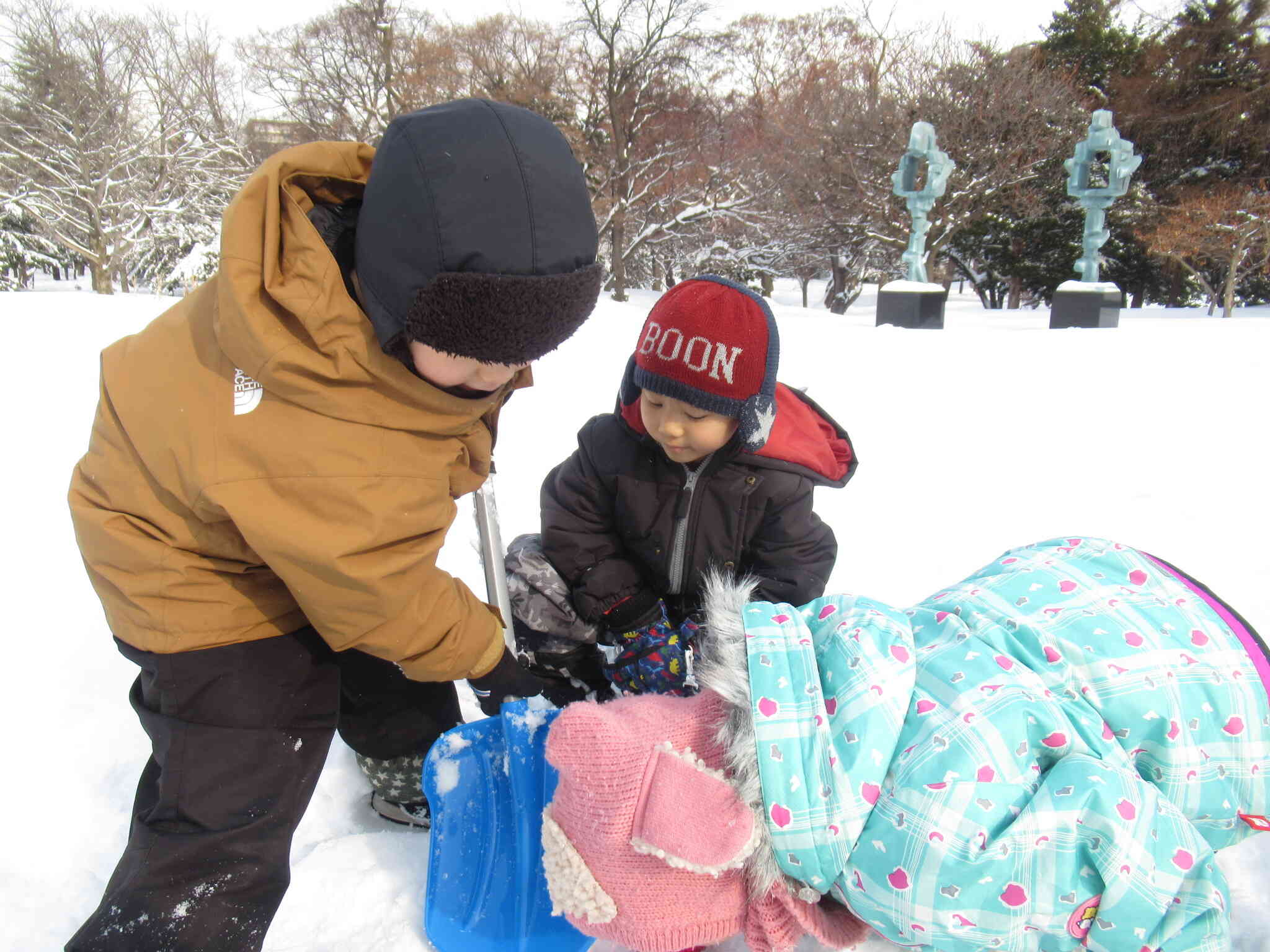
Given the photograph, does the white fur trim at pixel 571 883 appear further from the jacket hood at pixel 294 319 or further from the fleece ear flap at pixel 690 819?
the jacket hood at pixel 294 319

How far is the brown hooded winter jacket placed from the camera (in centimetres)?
103

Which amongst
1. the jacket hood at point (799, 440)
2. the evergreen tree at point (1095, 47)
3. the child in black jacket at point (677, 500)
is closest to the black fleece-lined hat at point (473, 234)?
the child in black jacket at point (677, 500)

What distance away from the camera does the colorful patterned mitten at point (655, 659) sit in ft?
5.60

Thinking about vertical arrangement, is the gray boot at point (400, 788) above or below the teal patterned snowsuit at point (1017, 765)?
below

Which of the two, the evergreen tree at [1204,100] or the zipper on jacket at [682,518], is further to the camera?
the evergreen tree at [1204,100]

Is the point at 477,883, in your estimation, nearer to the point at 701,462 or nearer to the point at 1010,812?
the point at 1010,812

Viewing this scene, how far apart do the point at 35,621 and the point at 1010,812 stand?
7.26 feet

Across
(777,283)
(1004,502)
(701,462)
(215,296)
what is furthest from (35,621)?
(777,283)

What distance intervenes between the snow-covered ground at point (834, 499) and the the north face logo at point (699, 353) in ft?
3.24

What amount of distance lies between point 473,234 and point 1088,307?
353 inches

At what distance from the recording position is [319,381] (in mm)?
1059

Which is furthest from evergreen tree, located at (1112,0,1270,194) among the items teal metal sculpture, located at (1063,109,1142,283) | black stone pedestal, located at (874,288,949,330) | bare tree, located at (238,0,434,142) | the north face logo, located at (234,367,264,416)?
the north face logo, located at (234,367,264,416)

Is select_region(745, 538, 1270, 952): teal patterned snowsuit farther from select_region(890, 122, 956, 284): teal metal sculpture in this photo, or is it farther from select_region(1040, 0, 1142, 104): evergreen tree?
select_region(1040, 0, 1142, 104): evergreen tree

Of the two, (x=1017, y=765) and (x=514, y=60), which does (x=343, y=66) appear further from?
(x=1017, y=765)
